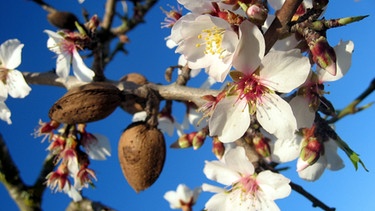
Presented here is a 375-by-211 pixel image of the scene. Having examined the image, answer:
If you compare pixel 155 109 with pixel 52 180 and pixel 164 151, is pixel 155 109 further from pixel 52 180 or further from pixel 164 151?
pixel 52 180

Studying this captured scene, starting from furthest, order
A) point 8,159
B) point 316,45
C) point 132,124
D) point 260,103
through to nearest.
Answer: point 8,159 → point 132,124 → point 260,103 → point 316,45

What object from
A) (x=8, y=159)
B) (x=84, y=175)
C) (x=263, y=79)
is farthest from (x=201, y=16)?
(x=8, y=159)

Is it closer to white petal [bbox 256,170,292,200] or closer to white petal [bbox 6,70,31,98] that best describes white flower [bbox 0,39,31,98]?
white petal [bbox 6,70,31,98]

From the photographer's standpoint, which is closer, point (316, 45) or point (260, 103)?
point (316, 45)

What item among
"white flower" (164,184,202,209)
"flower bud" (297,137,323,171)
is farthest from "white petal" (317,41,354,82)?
"white flower" (164,184,202,209)

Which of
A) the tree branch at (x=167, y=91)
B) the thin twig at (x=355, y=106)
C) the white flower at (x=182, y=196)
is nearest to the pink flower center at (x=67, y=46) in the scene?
the tree branch at (x=167, y=91)

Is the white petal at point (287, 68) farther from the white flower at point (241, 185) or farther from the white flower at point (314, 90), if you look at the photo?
the white flower at point (241, 185)

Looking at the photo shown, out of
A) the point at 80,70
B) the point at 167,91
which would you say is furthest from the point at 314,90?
the point at 80,70
